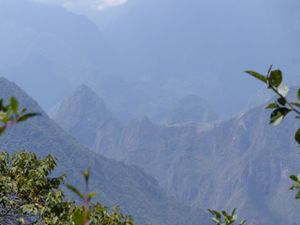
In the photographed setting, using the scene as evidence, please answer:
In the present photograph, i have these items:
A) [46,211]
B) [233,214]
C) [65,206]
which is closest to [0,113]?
[233,214]

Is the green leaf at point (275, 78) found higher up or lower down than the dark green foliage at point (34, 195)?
lower down

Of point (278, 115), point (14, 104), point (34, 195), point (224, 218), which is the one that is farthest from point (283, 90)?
point (34, 195)

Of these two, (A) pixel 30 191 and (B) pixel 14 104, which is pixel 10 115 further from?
(A) pixel 30 191

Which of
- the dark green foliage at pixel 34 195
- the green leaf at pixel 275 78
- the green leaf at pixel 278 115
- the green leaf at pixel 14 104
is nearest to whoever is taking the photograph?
the green leaf at pixel 14 104

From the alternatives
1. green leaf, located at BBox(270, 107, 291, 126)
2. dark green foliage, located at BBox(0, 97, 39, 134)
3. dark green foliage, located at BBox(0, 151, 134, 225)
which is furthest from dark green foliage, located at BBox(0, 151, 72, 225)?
dark green foliage, located at BBox(0, 97, 39, 134)

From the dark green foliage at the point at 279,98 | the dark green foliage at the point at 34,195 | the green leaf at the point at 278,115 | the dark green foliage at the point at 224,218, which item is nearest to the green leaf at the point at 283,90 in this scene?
the dark green foliage at the point at 279,98

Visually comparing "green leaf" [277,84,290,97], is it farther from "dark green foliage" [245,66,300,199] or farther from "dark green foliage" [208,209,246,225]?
"dark green foliage" [208,209,246,225]

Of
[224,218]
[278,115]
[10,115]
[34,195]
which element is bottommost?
[10,115]

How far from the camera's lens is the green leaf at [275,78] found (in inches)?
151

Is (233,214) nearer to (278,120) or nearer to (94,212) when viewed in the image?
(278,120)

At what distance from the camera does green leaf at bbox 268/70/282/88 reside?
383cm

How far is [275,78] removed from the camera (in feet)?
12.8

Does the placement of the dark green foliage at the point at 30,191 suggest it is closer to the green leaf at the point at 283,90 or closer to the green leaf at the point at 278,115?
the green leaf at the point at 278,115

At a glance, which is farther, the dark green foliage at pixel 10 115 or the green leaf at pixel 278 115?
the green leaf at pixel 278 115
